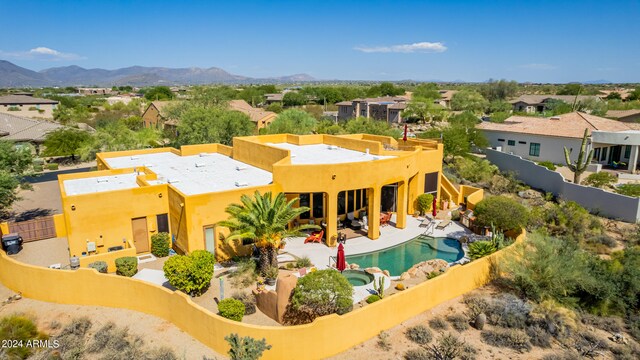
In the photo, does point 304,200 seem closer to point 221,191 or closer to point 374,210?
point 374,210

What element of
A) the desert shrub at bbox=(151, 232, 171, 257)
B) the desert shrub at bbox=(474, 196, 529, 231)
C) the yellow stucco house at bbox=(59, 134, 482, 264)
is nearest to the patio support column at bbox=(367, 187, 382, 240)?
the yellow stucco house at bbox=(59, 134, 482, 264)

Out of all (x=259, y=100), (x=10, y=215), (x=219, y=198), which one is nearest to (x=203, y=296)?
(x=219, y=198)

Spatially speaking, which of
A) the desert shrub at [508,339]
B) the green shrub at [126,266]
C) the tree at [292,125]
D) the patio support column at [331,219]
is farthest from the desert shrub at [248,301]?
the tree at [292,125]

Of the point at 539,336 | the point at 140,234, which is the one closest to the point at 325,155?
the point at 140,234

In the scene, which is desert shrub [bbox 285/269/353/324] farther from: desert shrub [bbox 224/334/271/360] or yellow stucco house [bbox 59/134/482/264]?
yellow stucco house [bbox 59/134/482/264]

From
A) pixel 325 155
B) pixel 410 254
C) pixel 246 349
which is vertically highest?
pixel 325 155
